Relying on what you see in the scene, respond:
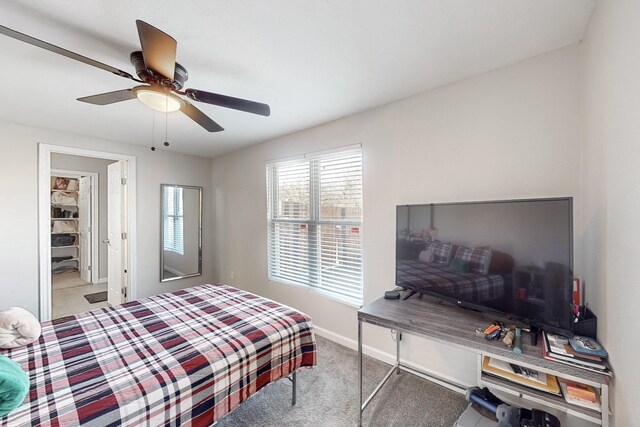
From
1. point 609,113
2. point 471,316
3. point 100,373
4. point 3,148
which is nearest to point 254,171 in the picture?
point 3,148

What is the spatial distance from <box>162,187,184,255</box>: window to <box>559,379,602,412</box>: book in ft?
14.8

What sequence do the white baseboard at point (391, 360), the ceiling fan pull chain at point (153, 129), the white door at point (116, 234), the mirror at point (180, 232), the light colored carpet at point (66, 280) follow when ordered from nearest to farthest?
the white baseboard at point (391, 360) < the ceiling fan pull chain at point (153, 129) < the white door at point (116, 234) < the mirror at point (180, 232) < the light colored carpet at point (66, 280)

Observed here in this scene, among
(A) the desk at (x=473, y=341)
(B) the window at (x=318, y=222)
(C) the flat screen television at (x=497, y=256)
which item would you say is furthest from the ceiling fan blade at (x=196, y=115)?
(A) the desk at (x=473, y=341)

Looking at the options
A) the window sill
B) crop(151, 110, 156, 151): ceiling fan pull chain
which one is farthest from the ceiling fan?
the window sill

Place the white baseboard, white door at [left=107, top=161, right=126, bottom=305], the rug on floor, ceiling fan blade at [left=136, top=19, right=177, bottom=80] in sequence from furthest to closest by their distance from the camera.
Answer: the rug on floor < white door at [left=107, top=161, right=126, bottom=305] < the white baseboard < ceiling fan blade at [left=136, top=19, right=177, bottom=80]

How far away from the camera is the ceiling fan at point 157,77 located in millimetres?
1147

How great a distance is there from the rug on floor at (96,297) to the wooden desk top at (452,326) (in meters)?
4.62

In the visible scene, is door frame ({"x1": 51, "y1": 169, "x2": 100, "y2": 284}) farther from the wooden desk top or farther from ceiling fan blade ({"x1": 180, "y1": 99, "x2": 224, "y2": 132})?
the wooden desk top

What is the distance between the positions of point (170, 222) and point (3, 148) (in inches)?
73.0

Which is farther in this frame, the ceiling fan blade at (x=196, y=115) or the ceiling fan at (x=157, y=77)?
the ceiling fan blade at (x=196, y=115)

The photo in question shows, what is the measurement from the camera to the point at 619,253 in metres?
1.04

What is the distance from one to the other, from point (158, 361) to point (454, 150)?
235cm

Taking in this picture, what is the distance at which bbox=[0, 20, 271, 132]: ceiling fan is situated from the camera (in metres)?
1.15

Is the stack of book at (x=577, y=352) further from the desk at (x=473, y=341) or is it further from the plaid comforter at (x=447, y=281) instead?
the plaid comforter at (x=447, y=281)
